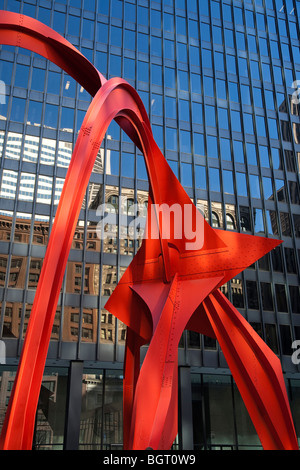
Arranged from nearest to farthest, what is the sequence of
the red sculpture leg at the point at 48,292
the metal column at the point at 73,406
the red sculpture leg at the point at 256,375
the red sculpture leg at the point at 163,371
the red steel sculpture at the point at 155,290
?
the red sculpture leg at the point at 48,292, the red steel sculpture at the point at 155,290, the red sculpture leg at the point at 163,371, the red sculpture leg at the point at 256,375, the metal column at the point at 73,406

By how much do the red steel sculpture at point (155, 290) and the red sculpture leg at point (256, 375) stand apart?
0.03 metres

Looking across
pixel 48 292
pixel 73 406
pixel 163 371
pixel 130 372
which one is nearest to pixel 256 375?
pixel 163 371

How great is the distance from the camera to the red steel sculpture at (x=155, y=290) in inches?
326

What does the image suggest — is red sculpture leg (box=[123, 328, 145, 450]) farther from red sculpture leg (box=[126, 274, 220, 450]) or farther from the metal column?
the metal column

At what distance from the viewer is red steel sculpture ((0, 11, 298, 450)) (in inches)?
326

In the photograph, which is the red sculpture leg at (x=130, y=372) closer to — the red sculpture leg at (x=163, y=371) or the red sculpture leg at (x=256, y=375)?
the red sculpture leg at (x=163, y=371)

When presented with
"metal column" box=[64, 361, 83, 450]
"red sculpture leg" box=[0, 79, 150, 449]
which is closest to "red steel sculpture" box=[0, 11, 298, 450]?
"red sculpture leg" box=[0, 79, 150, 449]

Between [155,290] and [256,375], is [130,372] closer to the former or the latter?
[155,290]

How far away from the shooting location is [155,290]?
1356 cm

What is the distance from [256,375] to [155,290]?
12.7 ft

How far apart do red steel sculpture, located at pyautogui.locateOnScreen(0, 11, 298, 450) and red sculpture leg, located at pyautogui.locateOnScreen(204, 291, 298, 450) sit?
3 centimetres

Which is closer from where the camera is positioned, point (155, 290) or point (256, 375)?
point (256, 375)

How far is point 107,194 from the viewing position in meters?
27.8

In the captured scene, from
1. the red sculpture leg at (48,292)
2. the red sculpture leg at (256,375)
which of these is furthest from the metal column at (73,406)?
the red sculpture leg at (48,292)
